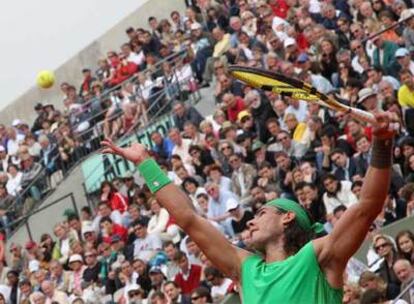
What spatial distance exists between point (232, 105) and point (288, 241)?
11547mm

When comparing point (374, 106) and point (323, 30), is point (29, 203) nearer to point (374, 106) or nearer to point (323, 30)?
point (323, 30)

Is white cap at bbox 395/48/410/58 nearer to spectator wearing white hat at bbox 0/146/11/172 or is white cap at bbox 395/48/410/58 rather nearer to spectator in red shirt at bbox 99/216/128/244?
spectator in red shirt at bbox 99/216/128/244

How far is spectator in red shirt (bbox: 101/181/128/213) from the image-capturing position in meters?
17.9

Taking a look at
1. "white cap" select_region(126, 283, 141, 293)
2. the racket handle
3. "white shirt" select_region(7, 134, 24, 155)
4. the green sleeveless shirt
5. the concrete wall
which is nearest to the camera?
the racket handle

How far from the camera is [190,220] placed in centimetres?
654

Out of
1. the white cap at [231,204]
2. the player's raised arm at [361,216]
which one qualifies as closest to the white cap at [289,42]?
the white cap at [231,204]

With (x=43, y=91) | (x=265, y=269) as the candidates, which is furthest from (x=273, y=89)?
(x=43, y=91)

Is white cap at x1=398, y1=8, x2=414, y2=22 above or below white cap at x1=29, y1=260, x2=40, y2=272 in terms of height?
above

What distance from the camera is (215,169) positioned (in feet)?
52.5

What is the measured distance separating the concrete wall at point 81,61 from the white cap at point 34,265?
6.83 meters

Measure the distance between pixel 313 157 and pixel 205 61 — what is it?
5.61m

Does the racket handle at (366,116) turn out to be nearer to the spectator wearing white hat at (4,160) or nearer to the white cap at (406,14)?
the white cap at (406,14)

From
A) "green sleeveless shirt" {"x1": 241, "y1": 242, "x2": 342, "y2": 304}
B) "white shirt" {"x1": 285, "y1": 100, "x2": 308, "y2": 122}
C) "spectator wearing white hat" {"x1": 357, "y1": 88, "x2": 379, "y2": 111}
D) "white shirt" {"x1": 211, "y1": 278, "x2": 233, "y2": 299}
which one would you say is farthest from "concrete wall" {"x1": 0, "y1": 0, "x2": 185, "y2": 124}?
"green sleeveless shirt" {"x1": 241, "y1": 242, "x2": 342, "y2": 304}

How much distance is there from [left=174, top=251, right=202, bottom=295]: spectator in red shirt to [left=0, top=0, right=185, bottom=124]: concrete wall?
34.8 ft
